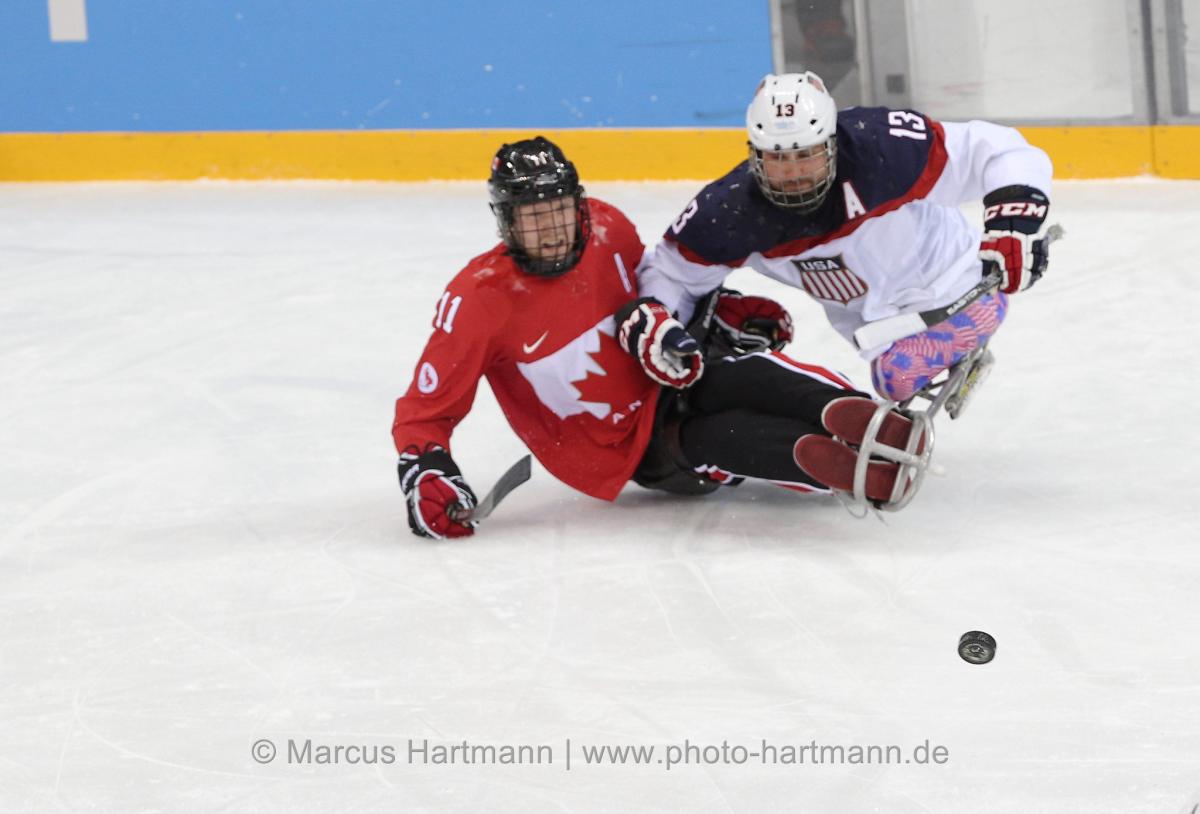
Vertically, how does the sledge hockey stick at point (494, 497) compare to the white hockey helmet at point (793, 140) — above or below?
below

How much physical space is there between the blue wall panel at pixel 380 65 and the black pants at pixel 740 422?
3207mm

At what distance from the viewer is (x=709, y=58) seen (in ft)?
19.8

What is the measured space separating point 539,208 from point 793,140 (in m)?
0.43

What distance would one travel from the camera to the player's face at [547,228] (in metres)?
2.80

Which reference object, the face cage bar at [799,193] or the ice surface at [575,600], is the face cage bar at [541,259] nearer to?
the face cage bar at [799,193]

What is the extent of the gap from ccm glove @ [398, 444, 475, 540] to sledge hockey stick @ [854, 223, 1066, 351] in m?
0.73

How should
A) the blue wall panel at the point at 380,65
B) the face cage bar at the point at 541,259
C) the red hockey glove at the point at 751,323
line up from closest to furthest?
the face cage bar at the point at 541,259 < the red hockey glove at the point at 751,323 < the blue wall panel at the point at 380,65

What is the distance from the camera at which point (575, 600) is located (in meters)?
2.64

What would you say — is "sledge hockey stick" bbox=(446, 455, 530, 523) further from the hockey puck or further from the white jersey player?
the hockey puck

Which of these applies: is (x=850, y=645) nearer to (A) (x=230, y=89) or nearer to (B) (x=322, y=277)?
(B) (x=322, y=277)

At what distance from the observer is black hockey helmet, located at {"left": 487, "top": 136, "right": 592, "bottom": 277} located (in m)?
2.78

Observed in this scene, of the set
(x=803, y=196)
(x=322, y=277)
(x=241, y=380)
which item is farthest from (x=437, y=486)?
(x=322, y=277)

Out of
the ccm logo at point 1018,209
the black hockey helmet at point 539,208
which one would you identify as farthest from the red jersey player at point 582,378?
the ccm logo at point 1018,209

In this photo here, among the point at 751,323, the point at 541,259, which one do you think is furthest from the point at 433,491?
the point at 751,323
